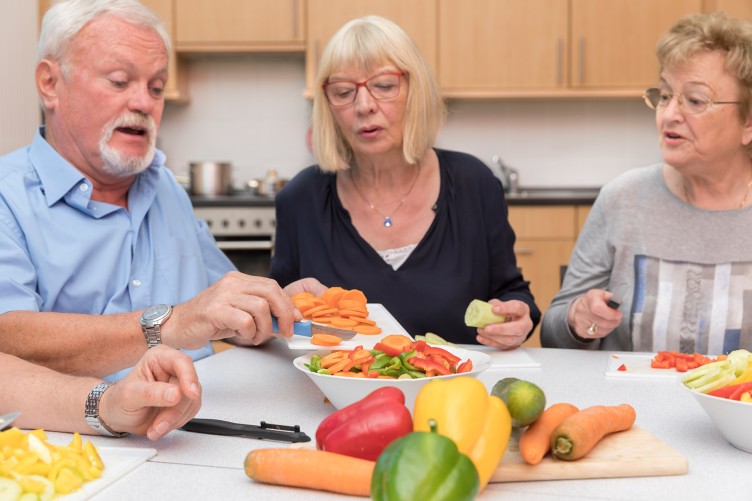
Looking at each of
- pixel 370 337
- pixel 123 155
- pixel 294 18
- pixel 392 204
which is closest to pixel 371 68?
pixel 392 204

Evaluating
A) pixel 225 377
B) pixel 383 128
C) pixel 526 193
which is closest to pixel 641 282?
pixel 383 128

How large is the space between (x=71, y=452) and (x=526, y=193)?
3.89 meters

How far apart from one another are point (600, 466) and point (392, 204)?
1343mm

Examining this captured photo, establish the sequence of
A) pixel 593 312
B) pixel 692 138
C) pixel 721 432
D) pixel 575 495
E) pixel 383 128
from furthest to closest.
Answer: pixel 383 128 → pixel 692 138 → pixel 593 312 → pixel 721 432 → pixel 575 495

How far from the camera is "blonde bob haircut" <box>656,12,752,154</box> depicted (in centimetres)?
193

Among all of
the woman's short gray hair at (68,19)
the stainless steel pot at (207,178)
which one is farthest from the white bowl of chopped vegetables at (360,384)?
the stainless steel pot at (207,178)

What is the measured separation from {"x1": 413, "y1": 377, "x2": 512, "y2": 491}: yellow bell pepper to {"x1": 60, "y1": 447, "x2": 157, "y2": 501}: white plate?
1.20 feet

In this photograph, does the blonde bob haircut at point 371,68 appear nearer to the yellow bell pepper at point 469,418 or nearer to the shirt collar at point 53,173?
the shirt collar at point 53,173

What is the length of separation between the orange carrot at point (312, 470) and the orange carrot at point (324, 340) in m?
0.40

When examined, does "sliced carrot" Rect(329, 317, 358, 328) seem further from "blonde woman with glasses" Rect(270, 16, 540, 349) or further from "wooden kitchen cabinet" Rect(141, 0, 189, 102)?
"wooden kitchen cabinet" Rect(141, 0, 189, 102)

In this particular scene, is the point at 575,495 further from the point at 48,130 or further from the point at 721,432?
the point at 48,130

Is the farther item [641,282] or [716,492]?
[641,282]

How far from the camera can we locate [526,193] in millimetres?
4633

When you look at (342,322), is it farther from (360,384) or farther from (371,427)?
(371,427)
